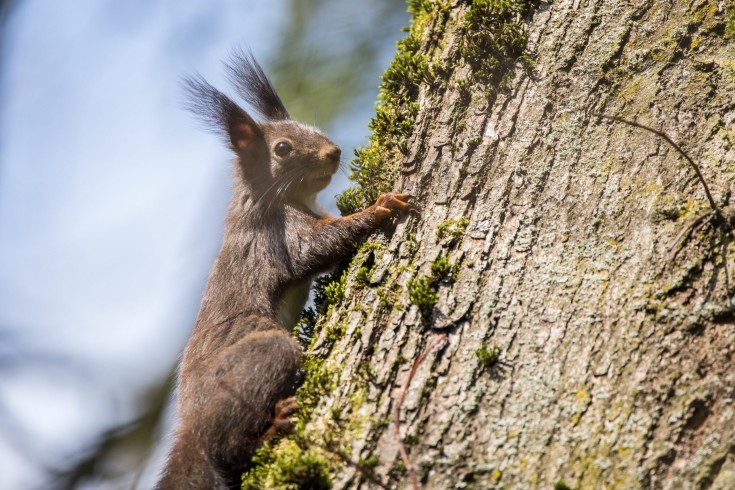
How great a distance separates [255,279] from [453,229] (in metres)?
1.75

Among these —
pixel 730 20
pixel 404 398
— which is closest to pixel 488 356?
pixel 404 398

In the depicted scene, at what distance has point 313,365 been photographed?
2.71m

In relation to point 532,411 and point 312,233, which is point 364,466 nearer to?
point 532,411

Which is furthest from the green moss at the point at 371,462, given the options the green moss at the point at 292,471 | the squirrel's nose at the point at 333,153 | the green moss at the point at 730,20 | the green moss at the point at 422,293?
the squirrel's nose at the point at 333,153

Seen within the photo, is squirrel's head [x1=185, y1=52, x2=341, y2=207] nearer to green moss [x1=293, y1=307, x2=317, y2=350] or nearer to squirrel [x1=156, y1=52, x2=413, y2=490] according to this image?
squirrel [x1=156, y1=52, x2=413, y2=490]

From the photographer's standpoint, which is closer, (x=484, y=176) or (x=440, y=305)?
(x=440, y=305)

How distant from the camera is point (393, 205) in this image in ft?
9.64

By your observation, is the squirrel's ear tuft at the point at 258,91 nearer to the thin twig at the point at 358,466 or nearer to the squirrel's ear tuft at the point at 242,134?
the squirrel's ear tuft at the point at 242,134

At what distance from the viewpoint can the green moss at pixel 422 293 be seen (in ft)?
8.21

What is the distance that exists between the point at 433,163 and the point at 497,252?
2.04 feet

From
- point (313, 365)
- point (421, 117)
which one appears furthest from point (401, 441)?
point (421, 117)

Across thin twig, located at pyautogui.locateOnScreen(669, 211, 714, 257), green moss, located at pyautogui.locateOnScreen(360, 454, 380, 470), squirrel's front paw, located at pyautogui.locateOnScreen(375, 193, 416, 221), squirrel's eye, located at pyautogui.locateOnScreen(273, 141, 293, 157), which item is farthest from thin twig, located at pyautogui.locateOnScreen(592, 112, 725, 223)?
squirrel's eye, located at pyautogui.locateOnScreen(273, 141, 293, 157)

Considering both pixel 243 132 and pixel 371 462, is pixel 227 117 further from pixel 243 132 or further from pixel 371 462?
pixel 371 462

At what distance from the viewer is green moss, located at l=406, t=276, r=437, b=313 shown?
250 cm
